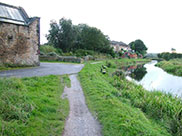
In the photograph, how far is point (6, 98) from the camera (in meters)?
5.34

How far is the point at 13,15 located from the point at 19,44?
349 centimetres

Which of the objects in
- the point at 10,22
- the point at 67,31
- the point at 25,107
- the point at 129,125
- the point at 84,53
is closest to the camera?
the point at 129,125

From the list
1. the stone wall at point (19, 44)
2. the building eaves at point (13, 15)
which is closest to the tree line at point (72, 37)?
the building eaves at point (13, 15)

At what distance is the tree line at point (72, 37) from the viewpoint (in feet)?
143

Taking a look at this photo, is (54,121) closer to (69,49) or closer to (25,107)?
(25,107)

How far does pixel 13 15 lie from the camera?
54.3 feet

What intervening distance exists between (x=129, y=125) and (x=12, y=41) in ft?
49.4

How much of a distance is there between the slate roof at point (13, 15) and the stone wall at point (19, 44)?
483 mm

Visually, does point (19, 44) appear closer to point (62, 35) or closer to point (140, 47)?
point (62, 35)

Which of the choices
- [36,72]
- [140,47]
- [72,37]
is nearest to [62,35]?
[72,37]

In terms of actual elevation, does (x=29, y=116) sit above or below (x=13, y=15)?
below

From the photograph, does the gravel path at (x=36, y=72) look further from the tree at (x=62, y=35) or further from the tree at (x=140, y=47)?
the tree at (x=140, y=47)

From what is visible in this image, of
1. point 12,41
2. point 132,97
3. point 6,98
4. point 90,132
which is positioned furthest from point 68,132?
point 12,41

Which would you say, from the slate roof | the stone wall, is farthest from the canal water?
the slate roof
